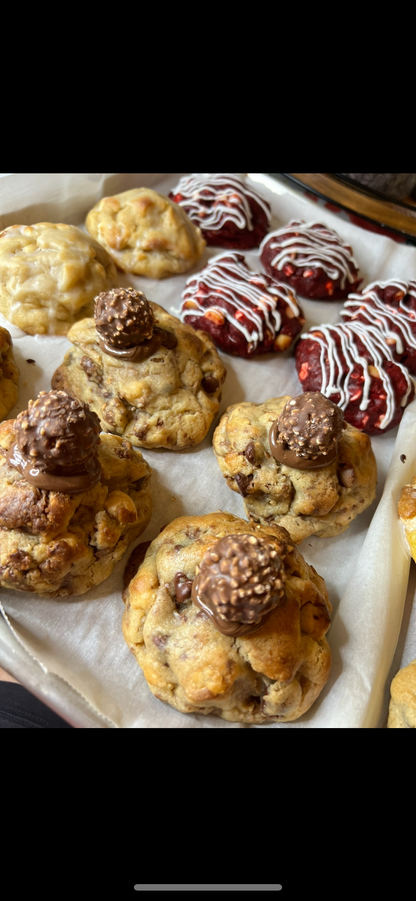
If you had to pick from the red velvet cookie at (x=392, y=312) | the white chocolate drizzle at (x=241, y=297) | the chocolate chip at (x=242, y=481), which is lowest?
the chocolate chip at (x=242, y=481)

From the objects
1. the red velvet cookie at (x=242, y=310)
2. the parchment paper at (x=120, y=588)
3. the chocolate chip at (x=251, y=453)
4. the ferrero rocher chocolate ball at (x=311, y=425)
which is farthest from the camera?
the red velvet cookie at (x=242, y=310)

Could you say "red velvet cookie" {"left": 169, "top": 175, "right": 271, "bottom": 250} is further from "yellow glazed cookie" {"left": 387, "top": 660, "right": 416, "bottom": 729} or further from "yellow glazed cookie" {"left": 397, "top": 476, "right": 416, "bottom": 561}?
"yellow glazed cookie" {"left": 387, "top": 660, "right": 416, "bottom": 729}

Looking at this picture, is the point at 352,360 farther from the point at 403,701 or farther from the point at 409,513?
the point at 403,701

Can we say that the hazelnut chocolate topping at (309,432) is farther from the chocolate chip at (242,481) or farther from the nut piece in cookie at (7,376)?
the nut piece in cookie at (7,376)

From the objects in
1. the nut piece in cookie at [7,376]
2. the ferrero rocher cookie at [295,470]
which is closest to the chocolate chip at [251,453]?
the ferrero rocher cookie at [295,470]

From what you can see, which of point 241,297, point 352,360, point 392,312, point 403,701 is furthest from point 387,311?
point 403,701
